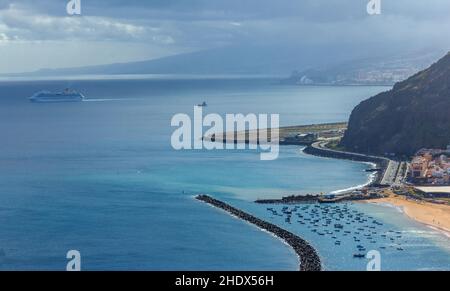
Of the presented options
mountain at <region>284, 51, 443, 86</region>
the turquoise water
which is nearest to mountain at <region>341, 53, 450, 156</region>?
the turquoise water

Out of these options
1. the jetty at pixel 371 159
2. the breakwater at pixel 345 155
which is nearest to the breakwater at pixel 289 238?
the jetty at pixel 371 159

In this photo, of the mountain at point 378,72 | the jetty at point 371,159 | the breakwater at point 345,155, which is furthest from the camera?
the mountain at point 378,72

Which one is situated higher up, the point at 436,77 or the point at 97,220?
the point at 436,77

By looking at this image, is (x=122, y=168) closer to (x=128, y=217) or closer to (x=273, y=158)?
(x=273, y=158)

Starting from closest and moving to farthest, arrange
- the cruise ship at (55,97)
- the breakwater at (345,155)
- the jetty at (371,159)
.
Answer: the jetty at (371,159) → the breakwater at (345,155) → the cruise ship at (55,97)

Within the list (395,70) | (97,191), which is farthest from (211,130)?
(395,70)

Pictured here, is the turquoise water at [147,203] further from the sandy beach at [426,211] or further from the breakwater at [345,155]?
the breakwater at [345,155]

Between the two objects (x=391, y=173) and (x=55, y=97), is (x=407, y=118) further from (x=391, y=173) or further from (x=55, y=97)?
(x=55, y=97)
